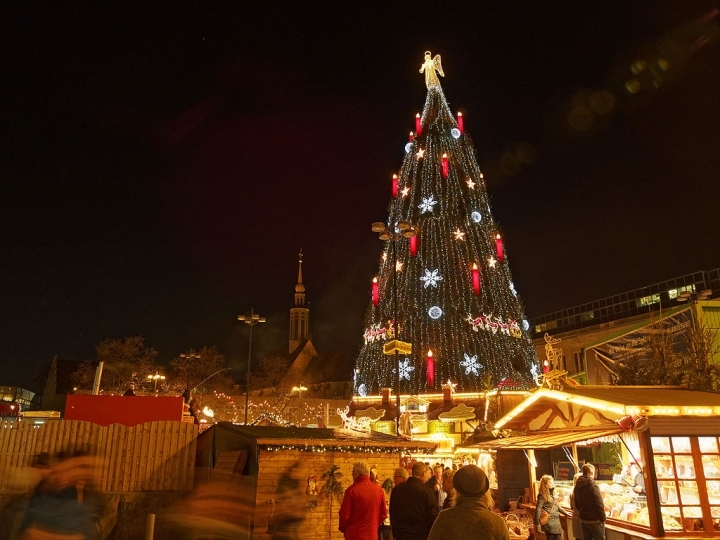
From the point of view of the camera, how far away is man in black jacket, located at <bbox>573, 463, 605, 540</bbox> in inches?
363

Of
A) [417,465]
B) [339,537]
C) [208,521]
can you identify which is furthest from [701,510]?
[208,521]

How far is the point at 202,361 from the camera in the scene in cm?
5169

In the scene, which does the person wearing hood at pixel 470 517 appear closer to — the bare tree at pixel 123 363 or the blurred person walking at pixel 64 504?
the blurred person walking at pixel 64 504

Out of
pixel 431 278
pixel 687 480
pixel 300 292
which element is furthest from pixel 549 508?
pixel 300 292

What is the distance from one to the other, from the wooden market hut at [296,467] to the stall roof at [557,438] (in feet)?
7.62

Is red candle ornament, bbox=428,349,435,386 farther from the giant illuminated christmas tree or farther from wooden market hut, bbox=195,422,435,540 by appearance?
wooden market hut, bbox=195,422,435,540

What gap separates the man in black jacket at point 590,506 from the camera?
30.3 ft

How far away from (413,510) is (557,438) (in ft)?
22.0

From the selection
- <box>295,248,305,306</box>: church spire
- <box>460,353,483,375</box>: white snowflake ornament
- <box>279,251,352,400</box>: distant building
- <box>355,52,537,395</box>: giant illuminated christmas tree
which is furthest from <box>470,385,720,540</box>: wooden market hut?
<box>295,248,305,306</box>: church spire

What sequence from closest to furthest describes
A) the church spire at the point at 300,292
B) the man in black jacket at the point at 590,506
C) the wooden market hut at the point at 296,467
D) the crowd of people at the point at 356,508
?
the crowd of people at the point at 356,508, the man in black jacket at the point at 590,506, the wooden market hut at the point at 296,467, the church spire at the point at 300,292

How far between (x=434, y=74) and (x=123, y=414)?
3637 centimetres

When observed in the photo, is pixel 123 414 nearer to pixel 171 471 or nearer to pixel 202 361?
pixel 171 471

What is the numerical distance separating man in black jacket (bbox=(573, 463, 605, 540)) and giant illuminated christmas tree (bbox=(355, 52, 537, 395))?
24.4 metres

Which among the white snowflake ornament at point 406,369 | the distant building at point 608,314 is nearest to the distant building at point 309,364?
the distant building at point 608,314
